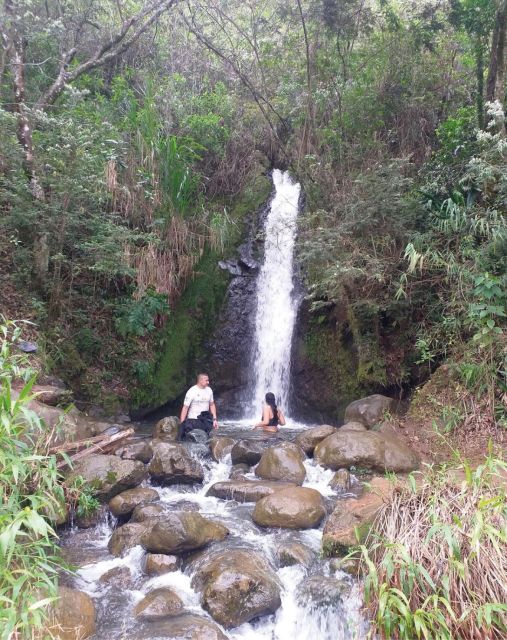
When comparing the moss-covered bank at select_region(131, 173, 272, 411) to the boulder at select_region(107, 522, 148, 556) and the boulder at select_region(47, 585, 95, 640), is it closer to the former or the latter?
the boulder at select_region(107, 522, 148, 556)

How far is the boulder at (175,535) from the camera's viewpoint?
13.1 feet

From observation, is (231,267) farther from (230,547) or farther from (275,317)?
(230,547)

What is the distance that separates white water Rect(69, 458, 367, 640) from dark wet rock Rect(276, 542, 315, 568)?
0.16 feet

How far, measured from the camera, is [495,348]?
580 cm

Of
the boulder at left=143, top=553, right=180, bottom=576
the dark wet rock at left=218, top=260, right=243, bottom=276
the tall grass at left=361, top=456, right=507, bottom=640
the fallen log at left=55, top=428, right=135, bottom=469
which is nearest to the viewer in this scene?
the tall grass at left=361, top=456, right=507, bottom=640

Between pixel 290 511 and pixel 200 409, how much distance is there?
9.38 ft

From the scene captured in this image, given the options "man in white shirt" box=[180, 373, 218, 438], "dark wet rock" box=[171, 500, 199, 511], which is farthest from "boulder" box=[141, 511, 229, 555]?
"man in white shirt" box=[180, 373, 218, 438]

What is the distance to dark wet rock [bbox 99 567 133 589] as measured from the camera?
150 inches

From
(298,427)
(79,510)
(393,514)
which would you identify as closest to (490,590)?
(393,514)

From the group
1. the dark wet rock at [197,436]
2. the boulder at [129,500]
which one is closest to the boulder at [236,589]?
the boulder at [129,500]

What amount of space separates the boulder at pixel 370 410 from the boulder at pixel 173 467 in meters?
2.55

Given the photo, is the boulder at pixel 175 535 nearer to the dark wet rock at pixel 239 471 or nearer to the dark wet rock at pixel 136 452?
the dark wet rock at pixel 239 471

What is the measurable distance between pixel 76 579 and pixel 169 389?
5062 millimetres

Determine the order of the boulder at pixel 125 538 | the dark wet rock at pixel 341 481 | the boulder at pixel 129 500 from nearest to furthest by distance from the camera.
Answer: the boulder at pixel 125 538 < the boulder at pixel 129 500 < the dark wet rock at pixel 341 481
